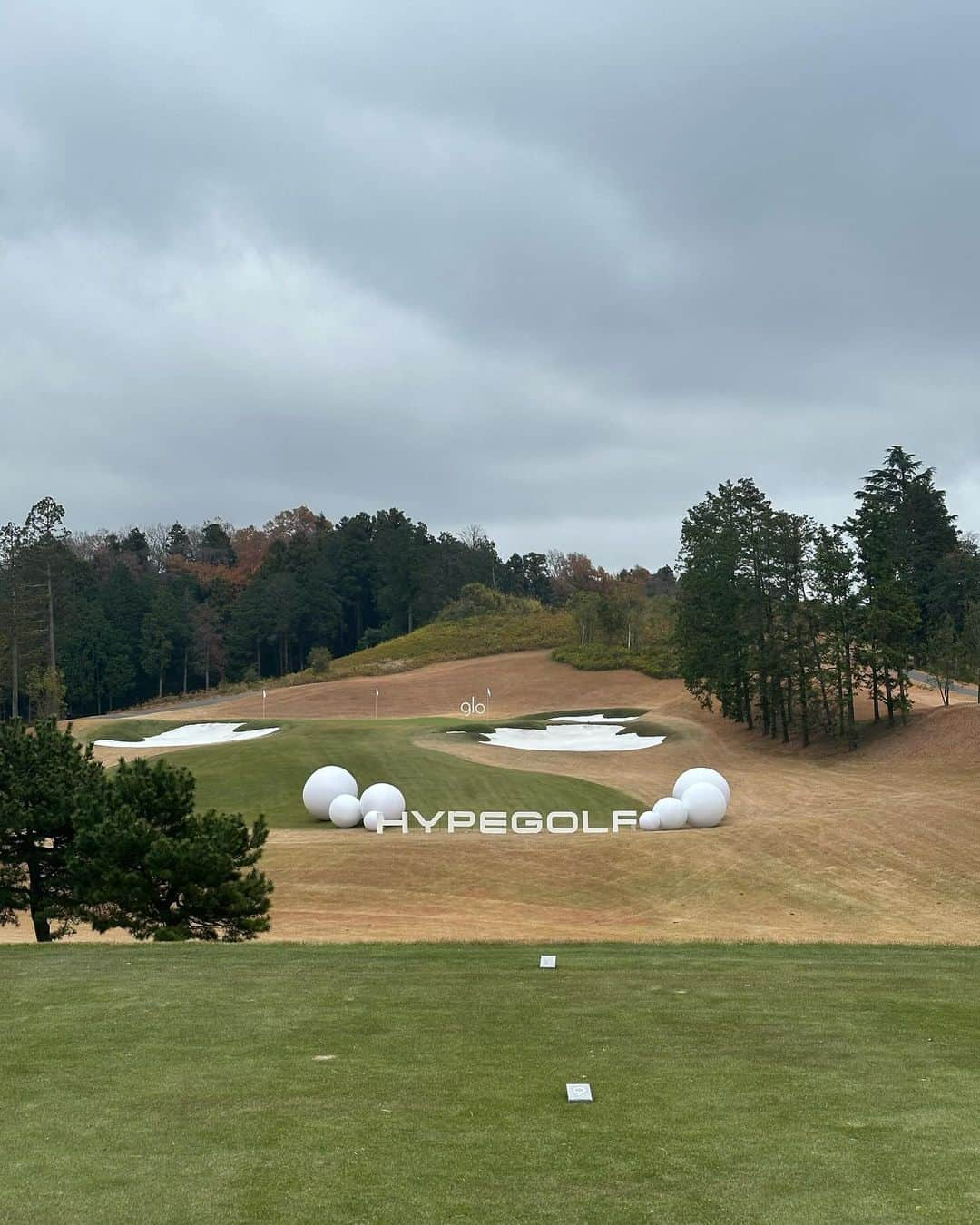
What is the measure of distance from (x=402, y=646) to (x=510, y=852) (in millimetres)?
65365

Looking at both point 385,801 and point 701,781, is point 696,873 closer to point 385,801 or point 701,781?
point 701,781

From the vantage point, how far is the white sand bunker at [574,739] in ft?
160

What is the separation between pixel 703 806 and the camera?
3366 centimetres

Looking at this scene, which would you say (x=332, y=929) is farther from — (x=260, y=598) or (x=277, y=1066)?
(x=260, y=598)

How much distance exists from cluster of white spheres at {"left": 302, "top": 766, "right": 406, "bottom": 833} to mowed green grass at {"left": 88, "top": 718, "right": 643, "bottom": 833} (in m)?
0.45

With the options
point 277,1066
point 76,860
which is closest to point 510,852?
point 76,860

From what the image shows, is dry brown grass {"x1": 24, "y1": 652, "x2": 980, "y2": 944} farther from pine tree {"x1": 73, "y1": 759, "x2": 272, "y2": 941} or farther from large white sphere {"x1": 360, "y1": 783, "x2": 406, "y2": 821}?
large white sphere {"x1": 360, "y1": 783, "x2": 406, "y2": 821}

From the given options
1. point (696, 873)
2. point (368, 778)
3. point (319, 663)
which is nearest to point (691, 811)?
point (696, 873)

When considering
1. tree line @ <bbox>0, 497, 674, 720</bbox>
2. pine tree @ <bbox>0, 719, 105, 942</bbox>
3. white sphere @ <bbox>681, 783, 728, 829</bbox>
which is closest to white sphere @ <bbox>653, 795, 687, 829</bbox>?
white sphere @ <bbox>681, 783, 728, 829</bbox>

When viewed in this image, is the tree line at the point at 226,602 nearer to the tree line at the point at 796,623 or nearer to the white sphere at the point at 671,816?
the tree line at the point at 796,623

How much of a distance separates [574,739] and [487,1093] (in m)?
43.7

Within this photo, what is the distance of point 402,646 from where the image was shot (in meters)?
95.1

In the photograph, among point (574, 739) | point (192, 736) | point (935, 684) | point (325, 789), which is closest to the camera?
point (325, 789)

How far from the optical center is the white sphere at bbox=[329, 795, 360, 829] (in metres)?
34.4
